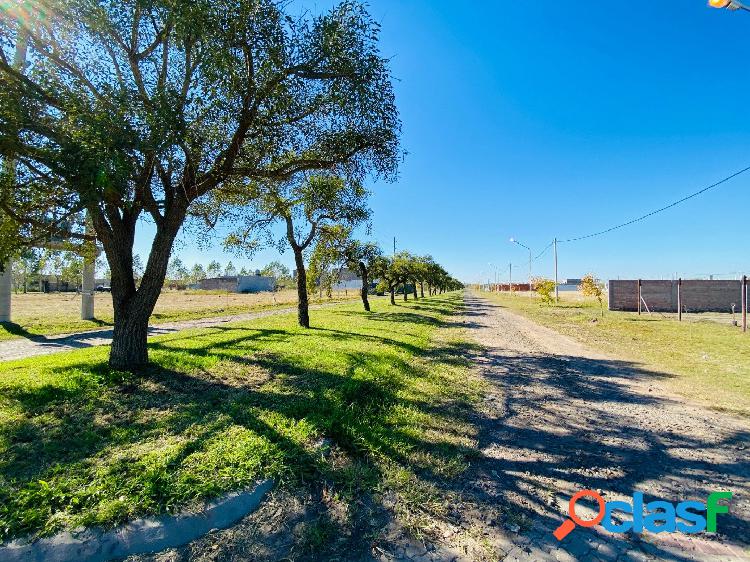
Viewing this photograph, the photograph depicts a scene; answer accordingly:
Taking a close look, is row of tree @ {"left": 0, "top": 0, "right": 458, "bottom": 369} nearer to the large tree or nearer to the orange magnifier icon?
the large tree

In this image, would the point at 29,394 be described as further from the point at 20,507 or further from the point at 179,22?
the point at 179,22

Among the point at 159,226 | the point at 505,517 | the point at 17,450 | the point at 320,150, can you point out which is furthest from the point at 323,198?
the point at 505,517

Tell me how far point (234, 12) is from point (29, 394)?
266 inches

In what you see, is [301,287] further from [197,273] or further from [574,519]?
[197,273]

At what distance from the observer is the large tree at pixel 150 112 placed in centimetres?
483

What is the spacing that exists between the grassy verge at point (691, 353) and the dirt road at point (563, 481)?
902mm

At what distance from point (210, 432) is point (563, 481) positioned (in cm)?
392

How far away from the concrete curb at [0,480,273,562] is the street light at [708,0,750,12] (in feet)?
36.3

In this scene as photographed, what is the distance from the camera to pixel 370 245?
78.8 feet

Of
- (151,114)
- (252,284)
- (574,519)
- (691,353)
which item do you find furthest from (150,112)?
(252,284)

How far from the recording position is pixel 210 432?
441cm

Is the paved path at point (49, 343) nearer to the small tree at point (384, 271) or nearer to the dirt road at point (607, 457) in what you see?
the dirt road at point (607, 457)

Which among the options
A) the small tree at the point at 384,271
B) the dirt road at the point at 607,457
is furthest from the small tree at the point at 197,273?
the dirt road at the point at 607,457

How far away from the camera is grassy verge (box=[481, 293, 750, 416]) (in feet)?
22.4
